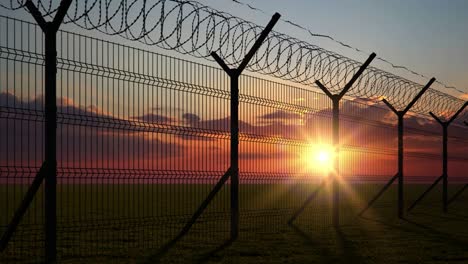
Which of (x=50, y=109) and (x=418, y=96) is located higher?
(x=418, y=96)

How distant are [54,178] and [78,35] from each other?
1.93 metres

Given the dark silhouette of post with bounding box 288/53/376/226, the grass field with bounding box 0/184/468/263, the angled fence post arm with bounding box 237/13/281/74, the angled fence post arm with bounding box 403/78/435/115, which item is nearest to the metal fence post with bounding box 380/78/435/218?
the angled fence post arm with bounding box 403/78/435/115

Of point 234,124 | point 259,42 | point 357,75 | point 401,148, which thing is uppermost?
point 259,42

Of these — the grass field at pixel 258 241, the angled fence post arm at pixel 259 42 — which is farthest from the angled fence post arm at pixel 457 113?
the angled fence post arm at pixel 259 42

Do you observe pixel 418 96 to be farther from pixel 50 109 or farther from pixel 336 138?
pixel 50 109

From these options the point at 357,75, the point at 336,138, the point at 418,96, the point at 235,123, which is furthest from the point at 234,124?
the point at 418,96

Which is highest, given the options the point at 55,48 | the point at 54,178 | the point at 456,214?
the point at 55,48

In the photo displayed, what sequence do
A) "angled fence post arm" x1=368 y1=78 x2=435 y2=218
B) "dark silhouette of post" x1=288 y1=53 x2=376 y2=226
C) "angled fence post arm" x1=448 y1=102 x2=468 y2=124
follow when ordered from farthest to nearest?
"angled fence post arm" x1=448 y1=102 x2=468 y2=124 < "angled fence post arm" x1=368 y1=78 x2=435 y2=218 < "dark silhouette of post" x1=288 y1=53 x2=376 y2=226

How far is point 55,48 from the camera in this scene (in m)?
9.59

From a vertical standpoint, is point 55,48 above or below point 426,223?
above

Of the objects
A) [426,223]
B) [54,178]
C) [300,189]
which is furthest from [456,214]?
[54,178]

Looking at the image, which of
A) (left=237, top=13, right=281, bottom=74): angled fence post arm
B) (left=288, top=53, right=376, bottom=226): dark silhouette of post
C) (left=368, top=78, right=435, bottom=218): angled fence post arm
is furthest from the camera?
(left=368, top=78, right=435, bottom=218): angled fence post arm

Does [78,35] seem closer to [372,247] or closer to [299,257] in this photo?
[299,257]

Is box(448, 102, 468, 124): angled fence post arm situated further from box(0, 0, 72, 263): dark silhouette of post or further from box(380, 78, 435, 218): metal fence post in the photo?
box(0, 0, 72, 263): dark silhouette of post
